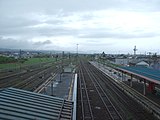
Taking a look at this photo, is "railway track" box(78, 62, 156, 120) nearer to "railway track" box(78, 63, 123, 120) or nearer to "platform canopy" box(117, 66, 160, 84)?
"railway track" box(78, 63, 123, 120)

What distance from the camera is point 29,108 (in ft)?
31.9

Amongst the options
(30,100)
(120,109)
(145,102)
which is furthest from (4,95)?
(145,102)

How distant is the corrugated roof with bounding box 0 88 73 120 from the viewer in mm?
8477

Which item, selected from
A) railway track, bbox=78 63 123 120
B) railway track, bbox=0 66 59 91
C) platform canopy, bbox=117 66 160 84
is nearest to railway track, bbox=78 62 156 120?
railway track, bbox=78 63 123 120

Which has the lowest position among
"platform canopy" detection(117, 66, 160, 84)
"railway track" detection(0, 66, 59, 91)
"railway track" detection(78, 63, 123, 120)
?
"railway track" detection(78, 63, 123, 120)

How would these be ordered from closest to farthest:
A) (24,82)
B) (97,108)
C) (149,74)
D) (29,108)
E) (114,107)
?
(29,108) → (97,108) → (114,107) → (149,74) → (24,82)

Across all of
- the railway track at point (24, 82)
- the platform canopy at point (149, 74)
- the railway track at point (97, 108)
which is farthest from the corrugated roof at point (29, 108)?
the railway track at point (24, 82)

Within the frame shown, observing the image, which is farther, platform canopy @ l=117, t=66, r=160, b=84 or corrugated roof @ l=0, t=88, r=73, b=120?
platform canopy @ l=117, t=66, r=160, b=84

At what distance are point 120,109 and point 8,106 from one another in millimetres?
14394

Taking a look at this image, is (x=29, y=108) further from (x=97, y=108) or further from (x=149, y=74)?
(x=149, y=74)

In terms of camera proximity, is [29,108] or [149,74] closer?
[29,108]

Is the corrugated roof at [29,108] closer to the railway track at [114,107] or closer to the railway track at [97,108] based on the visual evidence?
the railway track at [97,108]

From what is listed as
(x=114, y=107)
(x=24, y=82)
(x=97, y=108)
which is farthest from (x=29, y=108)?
(x=24, y=82)

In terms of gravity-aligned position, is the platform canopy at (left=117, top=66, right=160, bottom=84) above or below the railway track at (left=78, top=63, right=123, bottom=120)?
above
